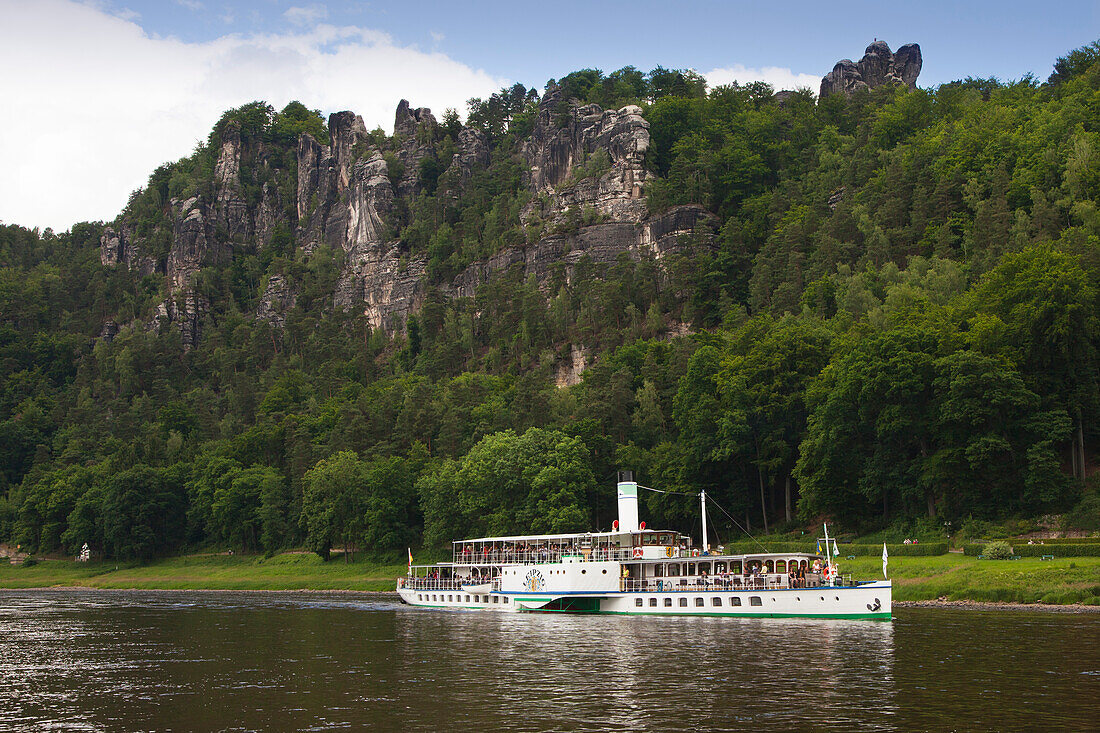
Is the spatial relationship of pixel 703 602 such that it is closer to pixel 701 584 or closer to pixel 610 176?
pixel 701 584

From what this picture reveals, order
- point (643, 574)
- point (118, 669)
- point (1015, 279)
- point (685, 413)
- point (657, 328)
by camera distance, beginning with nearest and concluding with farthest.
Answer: point (118, 669), point (643, 574), point (1015, 279), point (685, 413), point (657, 328)

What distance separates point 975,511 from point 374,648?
172 ft

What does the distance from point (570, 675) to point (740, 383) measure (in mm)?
62156

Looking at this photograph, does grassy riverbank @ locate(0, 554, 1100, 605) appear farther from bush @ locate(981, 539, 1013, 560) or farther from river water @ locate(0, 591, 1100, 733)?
river water @ locate(0, 591, 1100, 733)

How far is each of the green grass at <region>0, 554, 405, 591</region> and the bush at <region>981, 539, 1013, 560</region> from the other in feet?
218

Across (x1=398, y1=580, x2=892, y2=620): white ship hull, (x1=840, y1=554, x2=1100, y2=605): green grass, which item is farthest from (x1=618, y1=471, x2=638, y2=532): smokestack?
(x1=840, y1=554, x2=1100, y2=605): green grass

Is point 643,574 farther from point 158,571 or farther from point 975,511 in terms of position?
point 158,571

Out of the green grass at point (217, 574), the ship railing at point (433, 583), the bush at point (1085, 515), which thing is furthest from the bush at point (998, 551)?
the green grass at point (217, 574)

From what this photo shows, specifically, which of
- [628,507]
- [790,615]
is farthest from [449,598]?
[790,615]

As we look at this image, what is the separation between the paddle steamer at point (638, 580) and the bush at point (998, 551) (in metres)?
10.9

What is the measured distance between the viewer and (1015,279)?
3329 inches

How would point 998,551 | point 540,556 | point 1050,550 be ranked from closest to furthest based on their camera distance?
point 1050,550, point 998,551, point 540,556

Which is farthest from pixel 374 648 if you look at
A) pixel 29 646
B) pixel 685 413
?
pixel 685 413

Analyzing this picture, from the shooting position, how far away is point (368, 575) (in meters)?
115
